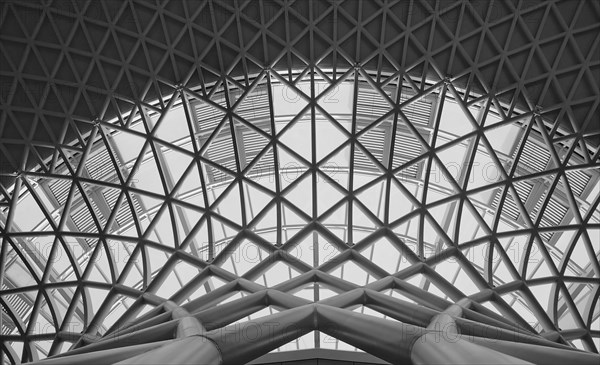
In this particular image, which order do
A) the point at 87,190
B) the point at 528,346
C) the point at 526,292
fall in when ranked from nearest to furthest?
the point at 528,346 → the point at 526,292 → the point at 87,190

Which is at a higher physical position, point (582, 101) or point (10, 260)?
point (582, 101)

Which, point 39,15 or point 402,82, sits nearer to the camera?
point 39,15

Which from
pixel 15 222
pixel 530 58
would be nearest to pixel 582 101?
pixel 530 58

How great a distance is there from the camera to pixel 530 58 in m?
28.4

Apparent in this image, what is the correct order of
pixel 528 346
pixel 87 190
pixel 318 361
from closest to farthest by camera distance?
pixel 528 346
pixel 318 361
pixel 87 190

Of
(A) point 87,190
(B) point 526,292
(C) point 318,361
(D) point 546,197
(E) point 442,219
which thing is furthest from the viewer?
(E) point 442,219

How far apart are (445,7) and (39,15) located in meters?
18.6

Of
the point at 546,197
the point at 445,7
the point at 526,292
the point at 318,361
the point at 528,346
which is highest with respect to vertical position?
the point at 445,7

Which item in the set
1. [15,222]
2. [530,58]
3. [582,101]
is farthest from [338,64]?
[15,222]

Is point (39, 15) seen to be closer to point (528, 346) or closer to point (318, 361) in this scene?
point (318, 361)

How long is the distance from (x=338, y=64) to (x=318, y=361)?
1579 cm

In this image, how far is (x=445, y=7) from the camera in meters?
28.1

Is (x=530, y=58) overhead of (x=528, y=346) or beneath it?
overhead

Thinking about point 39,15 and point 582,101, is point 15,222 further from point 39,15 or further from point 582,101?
point 582,101
